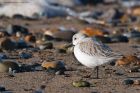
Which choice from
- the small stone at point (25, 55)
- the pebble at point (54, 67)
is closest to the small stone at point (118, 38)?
the small stone at point (25, 55)

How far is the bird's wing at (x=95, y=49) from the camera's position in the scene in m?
8.83

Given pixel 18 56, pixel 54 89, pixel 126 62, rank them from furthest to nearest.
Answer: pixel 18 56, pixel 126 62, pixel 54 89

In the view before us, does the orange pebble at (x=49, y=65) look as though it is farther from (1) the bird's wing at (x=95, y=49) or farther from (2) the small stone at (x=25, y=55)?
(2) the small stone at (x=25, y=55)

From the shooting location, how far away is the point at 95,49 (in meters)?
8.98

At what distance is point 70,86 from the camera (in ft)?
27.9

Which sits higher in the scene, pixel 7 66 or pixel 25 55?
pixel 25 55

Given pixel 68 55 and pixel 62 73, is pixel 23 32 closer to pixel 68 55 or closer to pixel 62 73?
pixel 68 55

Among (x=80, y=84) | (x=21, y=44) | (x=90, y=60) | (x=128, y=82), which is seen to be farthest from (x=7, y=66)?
(x=21, y=44)

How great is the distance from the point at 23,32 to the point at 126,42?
258 cm

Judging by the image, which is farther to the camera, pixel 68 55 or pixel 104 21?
pixel 104 21

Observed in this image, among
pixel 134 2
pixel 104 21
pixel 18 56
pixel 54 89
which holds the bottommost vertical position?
pixel 54 89

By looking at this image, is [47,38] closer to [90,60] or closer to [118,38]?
[118,38]

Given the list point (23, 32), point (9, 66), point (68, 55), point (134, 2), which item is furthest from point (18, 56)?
point (134, 2)

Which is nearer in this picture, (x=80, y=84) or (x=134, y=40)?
(x=80, y=84)
